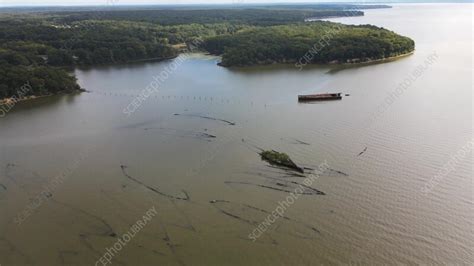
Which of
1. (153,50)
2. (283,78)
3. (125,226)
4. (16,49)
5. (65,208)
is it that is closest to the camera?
(125,226)

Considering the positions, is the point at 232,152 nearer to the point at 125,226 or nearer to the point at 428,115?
the point at 125,226

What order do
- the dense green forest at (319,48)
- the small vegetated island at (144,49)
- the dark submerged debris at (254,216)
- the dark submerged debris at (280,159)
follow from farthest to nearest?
the dense green forest at (319,48), the small vegetated island at (144,49), the dark submerged debris at (280,159), the dark submerged debris at (254,216)

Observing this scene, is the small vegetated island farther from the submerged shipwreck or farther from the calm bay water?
the submerged shipwreck

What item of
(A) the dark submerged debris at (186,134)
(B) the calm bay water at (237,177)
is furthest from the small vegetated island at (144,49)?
(A) the dark submerged debris at (186,134)

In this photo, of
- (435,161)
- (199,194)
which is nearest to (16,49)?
(199,194)

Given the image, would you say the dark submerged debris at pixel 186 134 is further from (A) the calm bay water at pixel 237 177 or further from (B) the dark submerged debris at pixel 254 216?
(B) the dark submerged debris at pixel 254 216

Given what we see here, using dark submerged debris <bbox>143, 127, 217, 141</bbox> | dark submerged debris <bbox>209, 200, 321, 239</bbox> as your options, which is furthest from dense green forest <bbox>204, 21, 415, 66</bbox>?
dark submerged debris <bbox>209, 200, 321, 239</bbox>
